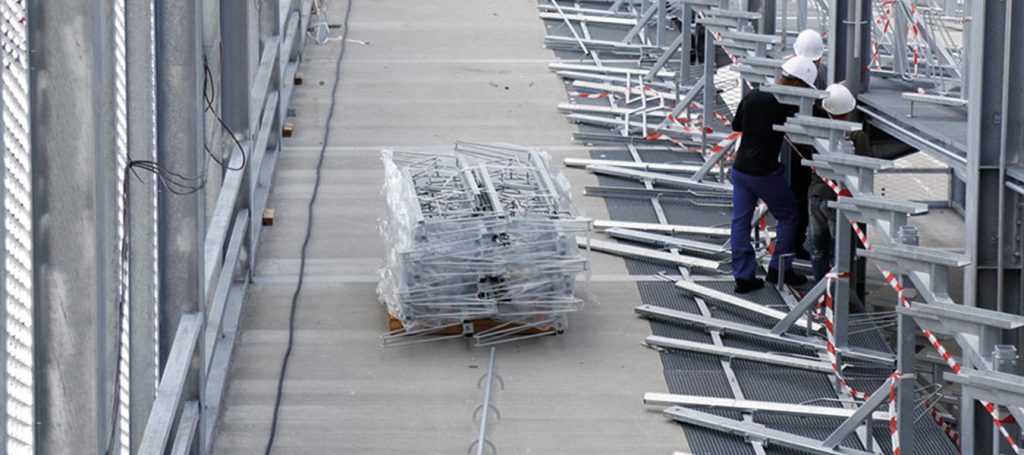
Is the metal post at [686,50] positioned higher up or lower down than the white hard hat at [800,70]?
lower down

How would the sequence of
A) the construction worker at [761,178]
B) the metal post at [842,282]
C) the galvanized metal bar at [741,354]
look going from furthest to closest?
the construction worker at [761,178], the galvanized metal bar at [741,354], the metal post at [842,282]

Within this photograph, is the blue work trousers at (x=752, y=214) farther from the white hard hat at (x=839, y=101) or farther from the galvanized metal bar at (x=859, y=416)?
the galvanized metal bar at (x=859, y=416)

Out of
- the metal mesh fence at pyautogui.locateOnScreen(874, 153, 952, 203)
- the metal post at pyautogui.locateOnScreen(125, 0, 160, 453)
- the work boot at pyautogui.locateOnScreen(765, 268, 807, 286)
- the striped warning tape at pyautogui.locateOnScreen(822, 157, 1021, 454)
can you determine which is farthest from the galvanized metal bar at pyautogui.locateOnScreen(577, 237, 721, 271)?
the metal post at pyautogui.locateOnScreen(125, 0, 160, 453)

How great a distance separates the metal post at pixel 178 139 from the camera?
29.8 ft

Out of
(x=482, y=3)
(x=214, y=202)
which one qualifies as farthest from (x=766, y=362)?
(x=482, y=3)

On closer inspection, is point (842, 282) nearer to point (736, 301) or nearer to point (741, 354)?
point (741, 354)

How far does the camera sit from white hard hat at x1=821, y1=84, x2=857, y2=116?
461 inches

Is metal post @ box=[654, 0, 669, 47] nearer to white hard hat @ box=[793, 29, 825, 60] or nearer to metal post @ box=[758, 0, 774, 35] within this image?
metal post @ box=[758, 0, 774, 35]

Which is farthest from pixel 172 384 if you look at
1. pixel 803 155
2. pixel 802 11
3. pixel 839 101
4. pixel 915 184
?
pixel 915 184

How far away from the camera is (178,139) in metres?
9.09

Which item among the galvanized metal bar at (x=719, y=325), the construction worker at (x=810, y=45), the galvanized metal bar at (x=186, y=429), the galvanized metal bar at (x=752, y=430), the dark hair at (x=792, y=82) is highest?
the construction worker at (x=810, y=45)

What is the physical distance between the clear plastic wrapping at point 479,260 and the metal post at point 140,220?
316 cm

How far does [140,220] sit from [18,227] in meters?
2.52

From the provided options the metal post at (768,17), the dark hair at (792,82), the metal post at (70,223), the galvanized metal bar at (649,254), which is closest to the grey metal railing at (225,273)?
the metal post at (70,223)
